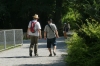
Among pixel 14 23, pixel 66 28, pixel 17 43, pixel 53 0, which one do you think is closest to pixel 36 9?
pixel 53 0

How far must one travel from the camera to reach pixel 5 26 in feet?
158

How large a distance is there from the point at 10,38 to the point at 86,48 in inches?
473

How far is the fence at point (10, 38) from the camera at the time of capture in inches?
782

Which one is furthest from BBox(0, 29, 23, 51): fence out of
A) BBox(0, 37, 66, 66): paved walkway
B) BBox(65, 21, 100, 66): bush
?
BBox(65, 21, 100, 66): bush

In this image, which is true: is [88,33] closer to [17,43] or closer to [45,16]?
[17,43]

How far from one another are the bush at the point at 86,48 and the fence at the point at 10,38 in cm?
944

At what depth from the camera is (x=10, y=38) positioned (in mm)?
21500

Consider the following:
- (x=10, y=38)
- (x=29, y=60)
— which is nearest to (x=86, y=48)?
(x=29, y=60)

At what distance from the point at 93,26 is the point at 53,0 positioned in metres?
34.9

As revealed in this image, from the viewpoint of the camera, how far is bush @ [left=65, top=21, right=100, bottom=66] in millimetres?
9680

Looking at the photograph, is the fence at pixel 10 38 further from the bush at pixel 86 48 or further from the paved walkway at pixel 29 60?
the bush at pixel 86 48

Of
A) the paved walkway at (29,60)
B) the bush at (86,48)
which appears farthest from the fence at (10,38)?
the bush at (86,48)

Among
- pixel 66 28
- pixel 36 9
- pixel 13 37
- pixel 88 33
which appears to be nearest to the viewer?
pixel 88 33

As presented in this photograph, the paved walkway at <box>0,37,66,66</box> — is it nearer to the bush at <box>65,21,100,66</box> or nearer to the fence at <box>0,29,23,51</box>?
the bush at <box>65,21,100,66</box>
